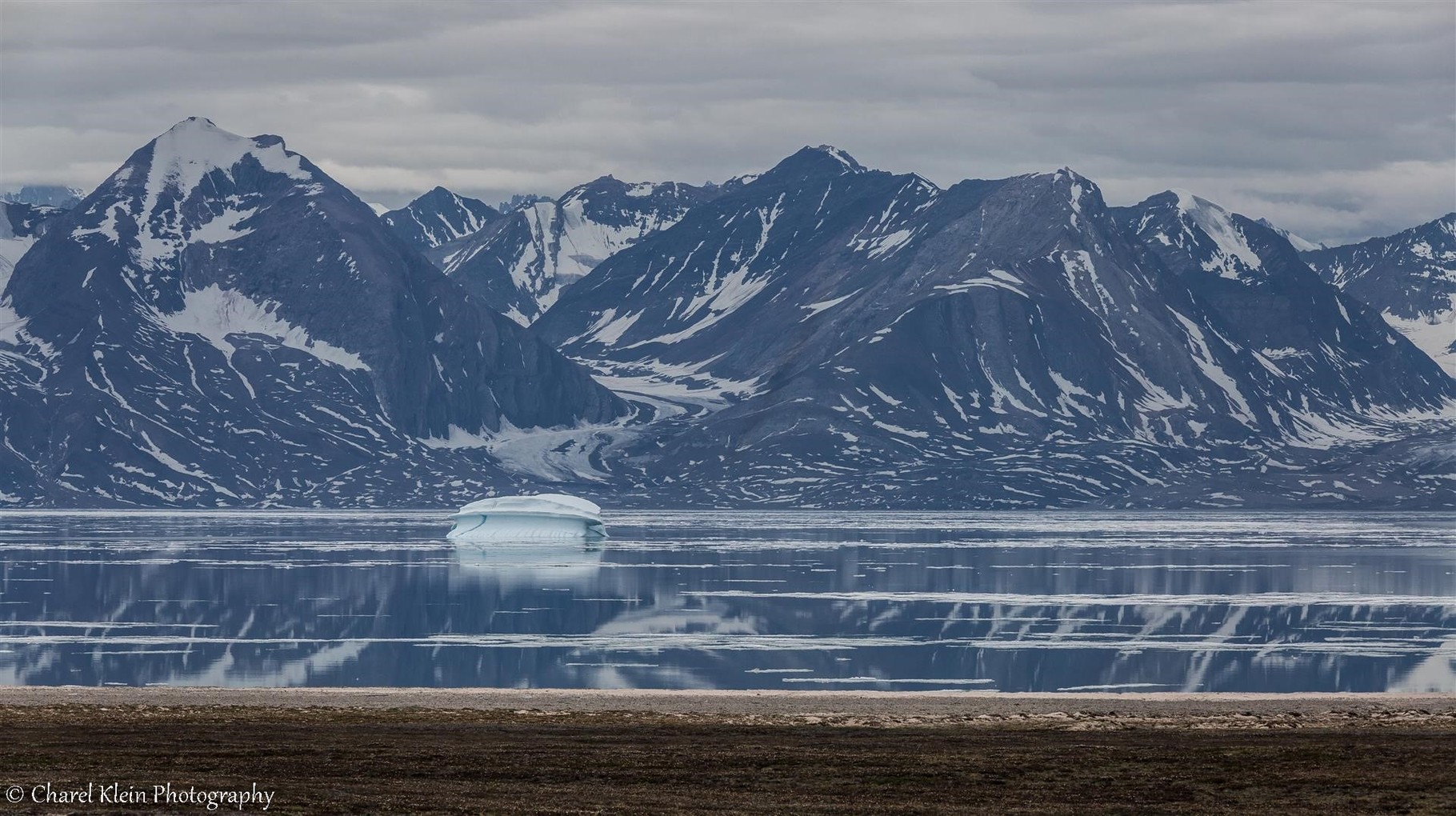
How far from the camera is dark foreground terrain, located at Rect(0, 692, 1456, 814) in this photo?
138 feet

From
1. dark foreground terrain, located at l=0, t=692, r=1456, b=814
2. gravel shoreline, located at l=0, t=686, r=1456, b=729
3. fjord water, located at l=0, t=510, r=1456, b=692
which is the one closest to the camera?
dark foreground terrain, located at l=0, t=692, r=1456, b=814

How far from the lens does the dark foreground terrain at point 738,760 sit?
1657 inches

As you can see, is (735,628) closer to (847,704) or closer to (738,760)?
(847,704)

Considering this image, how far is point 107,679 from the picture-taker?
282 feet

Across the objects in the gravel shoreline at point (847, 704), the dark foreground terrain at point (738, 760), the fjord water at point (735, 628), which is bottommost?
the fjord water at point (735, 628)

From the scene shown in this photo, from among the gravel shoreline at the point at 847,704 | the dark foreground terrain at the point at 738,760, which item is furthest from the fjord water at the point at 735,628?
the dark foreground terrain at the point at 738,760

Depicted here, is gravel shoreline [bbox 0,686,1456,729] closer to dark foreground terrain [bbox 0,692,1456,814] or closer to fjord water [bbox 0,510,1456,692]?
dark foreground terrain [bbox 0,692,1456,814]

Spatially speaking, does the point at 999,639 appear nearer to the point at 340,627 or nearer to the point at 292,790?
the point at 340,627

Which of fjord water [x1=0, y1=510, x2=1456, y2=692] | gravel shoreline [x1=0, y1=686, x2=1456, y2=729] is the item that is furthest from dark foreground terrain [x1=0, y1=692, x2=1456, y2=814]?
fjord water [x1=0, y1=510, x2=1456, y2=692]

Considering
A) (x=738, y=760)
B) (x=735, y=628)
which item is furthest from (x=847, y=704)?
(x=735, y=628)

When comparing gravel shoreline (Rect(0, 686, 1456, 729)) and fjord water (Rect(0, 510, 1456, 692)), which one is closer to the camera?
gravel shoreline (Rect(0, 686, 1456, 729))

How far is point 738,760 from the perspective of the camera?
4916 cm

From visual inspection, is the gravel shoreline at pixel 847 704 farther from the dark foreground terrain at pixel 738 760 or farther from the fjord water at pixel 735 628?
the fjord water at pixel 735 628

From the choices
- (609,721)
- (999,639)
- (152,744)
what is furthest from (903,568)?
(152,744)
